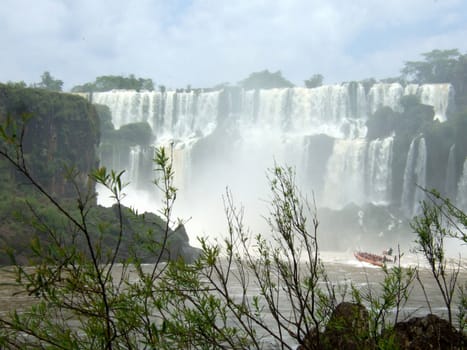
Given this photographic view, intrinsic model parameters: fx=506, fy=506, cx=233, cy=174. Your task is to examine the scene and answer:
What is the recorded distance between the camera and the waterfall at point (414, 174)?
34.8 metres

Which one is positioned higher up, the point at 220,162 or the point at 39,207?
the point at 220,162

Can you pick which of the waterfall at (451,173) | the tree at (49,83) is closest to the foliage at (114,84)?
the tree at (49,83)

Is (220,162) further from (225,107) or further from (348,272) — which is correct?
(348,272)

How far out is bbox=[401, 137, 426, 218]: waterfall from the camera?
3475cm

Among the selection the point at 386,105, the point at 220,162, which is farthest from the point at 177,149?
the point at 386,105

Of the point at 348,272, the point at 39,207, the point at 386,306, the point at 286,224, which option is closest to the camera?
the point at 386,306

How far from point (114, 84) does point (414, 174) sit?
41.5 meters

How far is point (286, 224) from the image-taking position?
2922 mm

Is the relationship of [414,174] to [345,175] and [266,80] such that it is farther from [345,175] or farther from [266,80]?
[266,80]

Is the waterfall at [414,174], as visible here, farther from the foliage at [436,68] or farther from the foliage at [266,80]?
the foliage at [266,80]

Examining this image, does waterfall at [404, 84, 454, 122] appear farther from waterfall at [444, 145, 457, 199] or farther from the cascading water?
waterfall at [444, 145, 457, 199]

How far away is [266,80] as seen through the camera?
6556cm

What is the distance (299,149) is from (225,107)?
10035mm

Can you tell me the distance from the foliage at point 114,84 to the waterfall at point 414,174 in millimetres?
37921
